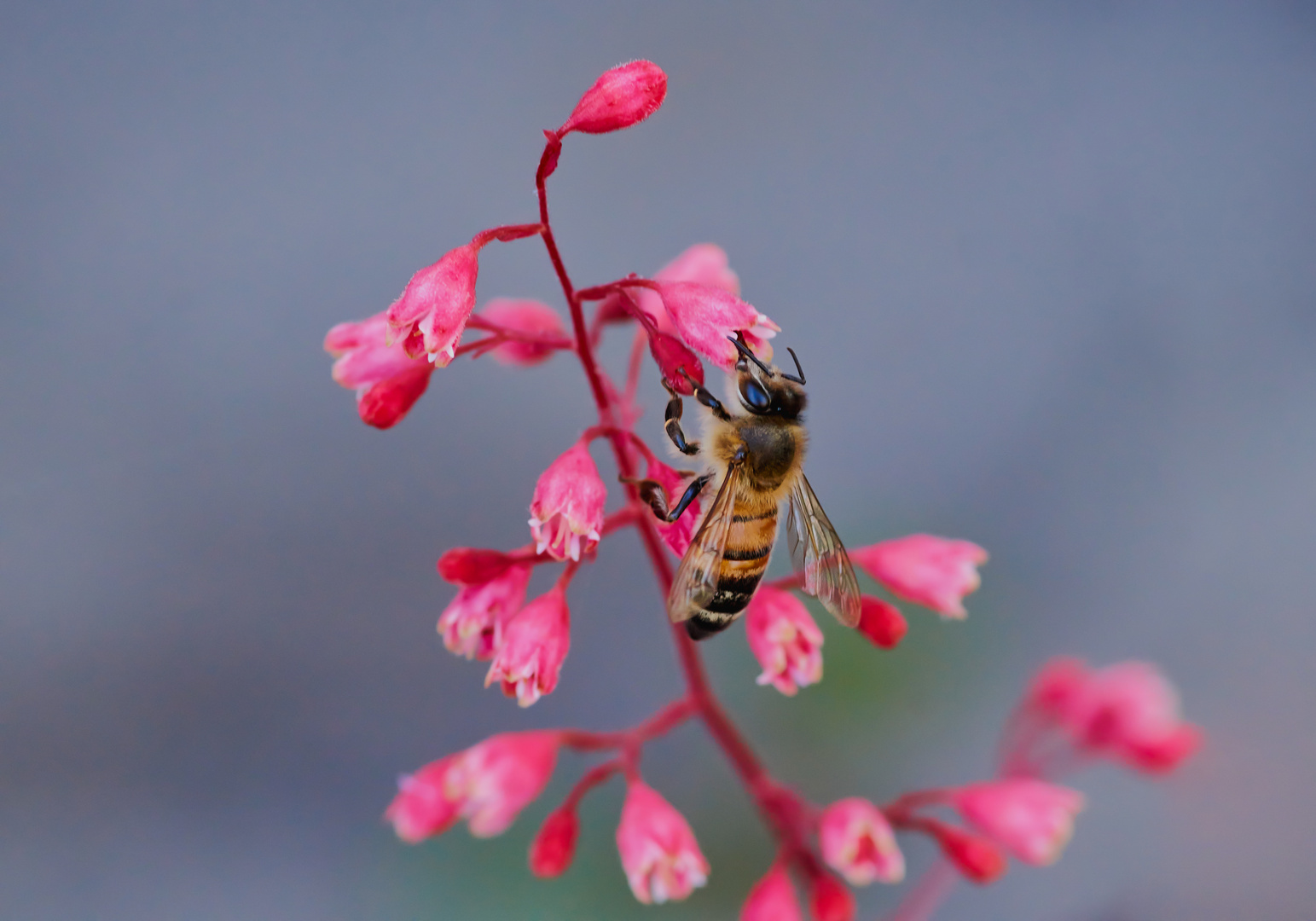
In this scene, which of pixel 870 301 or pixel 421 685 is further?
pixel 870 301

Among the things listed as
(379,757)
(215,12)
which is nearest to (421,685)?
(379,757)

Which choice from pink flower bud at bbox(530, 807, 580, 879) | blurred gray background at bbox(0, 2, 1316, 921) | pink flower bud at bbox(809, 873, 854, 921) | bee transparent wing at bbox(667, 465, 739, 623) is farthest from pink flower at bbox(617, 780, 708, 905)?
blurred gray background at bbox(0, 2, 1316, 921)

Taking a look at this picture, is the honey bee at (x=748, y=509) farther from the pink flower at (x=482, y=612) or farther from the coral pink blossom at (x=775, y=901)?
the coral pink blossom at (x=775, y=901)

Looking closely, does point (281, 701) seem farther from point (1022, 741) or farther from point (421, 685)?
point (1022, 741)

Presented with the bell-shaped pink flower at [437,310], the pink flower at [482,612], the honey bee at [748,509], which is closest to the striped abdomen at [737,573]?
the honey bee at [748,509]

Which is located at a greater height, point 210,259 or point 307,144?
point 307,144

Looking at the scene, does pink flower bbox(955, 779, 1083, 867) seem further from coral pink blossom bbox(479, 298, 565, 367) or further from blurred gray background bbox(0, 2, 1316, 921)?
coral pink blossom bbox(479, 298, 565, 367)
